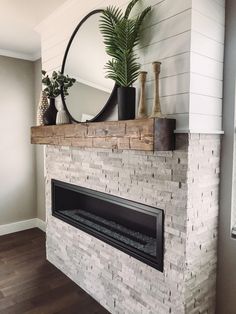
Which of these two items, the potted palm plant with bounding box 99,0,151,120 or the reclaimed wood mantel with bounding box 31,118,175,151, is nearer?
the reclaimed wood mantel with bounding box 31,118,175,151

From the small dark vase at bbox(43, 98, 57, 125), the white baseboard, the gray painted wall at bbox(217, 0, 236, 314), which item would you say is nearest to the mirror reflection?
the small dark vase at bbox(43, 98, 57, 125)

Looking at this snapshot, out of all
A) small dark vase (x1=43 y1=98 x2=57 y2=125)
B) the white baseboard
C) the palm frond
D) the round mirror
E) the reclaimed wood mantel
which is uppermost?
the palm frond

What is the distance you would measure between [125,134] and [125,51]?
0.54m

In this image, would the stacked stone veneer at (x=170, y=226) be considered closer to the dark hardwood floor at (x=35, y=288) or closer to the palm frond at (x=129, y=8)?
the dark hardwood floor at (x=35, y=288)

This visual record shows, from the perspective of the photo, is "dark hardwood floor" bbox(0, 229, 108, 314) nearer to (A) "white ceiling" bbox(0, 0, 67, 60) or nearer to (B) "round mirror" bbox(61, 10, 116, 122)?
(B) "round mirror" bbox(61, 10, 116, 122)

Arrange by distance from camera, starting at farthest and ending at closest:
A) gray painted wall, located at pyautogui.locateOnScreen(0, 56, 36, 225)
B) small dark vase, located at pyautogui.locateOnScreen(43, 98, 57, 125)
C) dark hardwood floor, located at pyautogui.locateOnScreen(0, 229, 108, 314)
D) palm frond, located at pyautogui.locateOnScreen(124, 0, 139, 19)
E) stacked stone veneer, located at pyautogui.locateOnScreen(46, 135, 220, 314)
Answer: gray painted wall, located at pyautogui.locateOnScreen(0, 56, 36, 225), small dark vase, located at pyautogui.locateOnScreen(43, 98, 57, 125), dark hardwood floor, located at pyautogui.locateOnScreen(0, 229, 108, 314), palm frond, located at pyautogui.locateOnScreen(124, 0, 139, 19), stacked stone veneer, located at pyautogui.locateOnScreen(46, 135, 220, 314)

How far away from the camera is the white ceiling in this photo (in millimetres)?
2404

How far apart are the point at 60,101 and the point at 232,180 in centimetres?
174

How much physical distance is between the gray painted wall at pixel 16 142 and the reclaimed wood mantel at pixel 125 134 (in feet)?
5.89

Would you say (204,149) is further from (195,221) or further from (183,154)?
(195,221)

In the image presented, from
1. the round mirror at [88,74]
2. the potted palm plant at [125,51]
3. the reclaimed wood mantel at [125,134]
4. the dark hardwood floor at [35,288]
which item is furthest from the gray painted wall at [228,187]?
the dark hardwood floor at [35,288]

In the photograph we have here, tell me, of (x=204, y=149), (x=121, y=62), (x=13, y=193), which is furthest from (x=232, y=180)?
(x=13, y=193)

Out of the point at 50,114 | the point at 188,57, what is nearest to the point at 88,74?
the point at 50,114

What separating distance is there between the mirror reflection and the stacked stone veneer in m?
0.39
